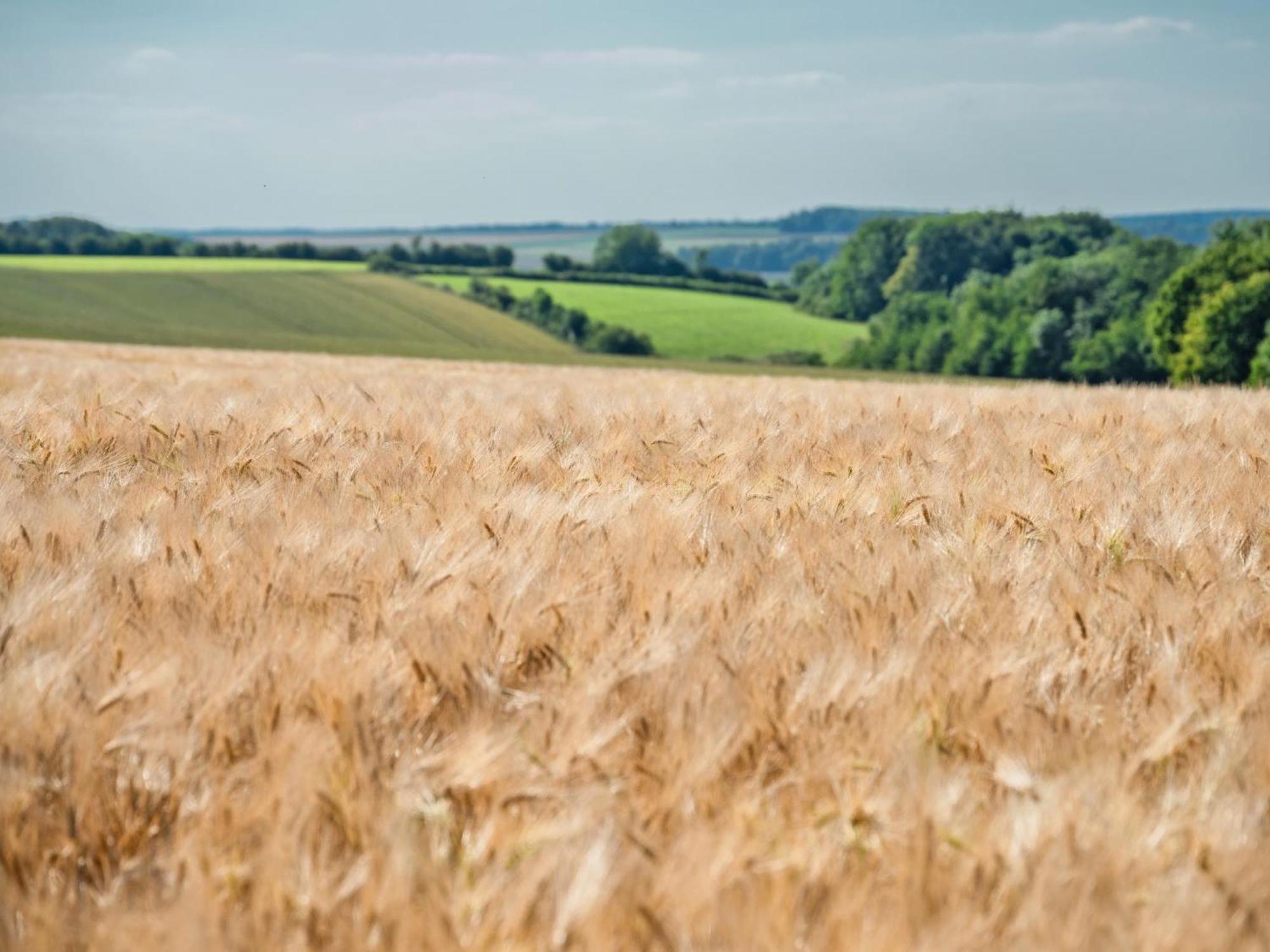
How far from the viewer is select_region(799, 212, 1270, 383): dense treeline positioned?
59000 mm

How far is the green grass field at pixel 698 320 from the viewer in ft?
288

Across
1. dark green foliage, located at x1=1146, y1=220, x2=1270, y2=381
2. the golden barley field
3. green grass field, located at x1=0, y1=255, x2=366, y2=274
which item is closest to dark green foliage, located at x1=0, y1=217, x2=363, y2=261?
green grass field, located at x1=0, y1=255, x2=366, y2=274

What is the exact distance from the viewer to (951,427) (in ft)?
19.0

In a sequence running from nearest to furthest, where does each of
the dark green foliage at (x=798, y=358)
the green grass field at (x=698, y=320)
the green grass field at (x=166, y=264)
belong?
the dark green foliage at (x=798, y=358) → the green grass field at (x=166, y=264) → the green grass field at (x=698, y=320)

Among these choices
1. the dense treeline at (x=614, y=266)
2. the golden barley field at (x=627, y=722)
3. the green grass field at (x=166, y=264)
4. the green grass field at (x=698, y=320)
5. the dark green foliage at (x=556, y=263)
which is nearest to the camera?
the golden barley field at (x=627, y=722)

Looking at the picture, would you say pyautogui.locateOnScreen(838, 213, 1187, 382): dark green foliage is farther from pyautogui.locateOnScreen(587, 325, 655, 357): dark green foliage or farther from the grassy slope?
the grassy slope

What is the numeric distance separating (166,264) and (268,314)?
86.4 feet

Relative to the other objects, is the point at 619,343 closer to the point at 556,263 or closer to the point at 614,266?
the point at 556,263

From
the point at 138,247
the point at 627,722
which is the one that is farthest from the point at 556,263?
the point at 627,722

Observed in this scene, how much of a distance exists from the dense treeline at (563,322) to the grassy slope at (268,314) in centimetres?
302

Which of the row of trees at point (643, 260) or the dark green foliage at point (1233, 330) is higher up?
the row of trees at point (643, 260)

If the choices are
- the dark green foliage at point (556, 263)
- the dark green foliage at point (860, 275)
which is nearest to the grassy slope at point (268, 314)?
the dark green foliage at point (556, 263)

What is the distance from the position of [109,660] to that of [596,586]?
3.05 feet

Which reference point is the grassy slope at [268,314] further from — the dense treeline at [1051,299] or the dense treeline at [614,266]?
the dense treeline at [1051,299]
